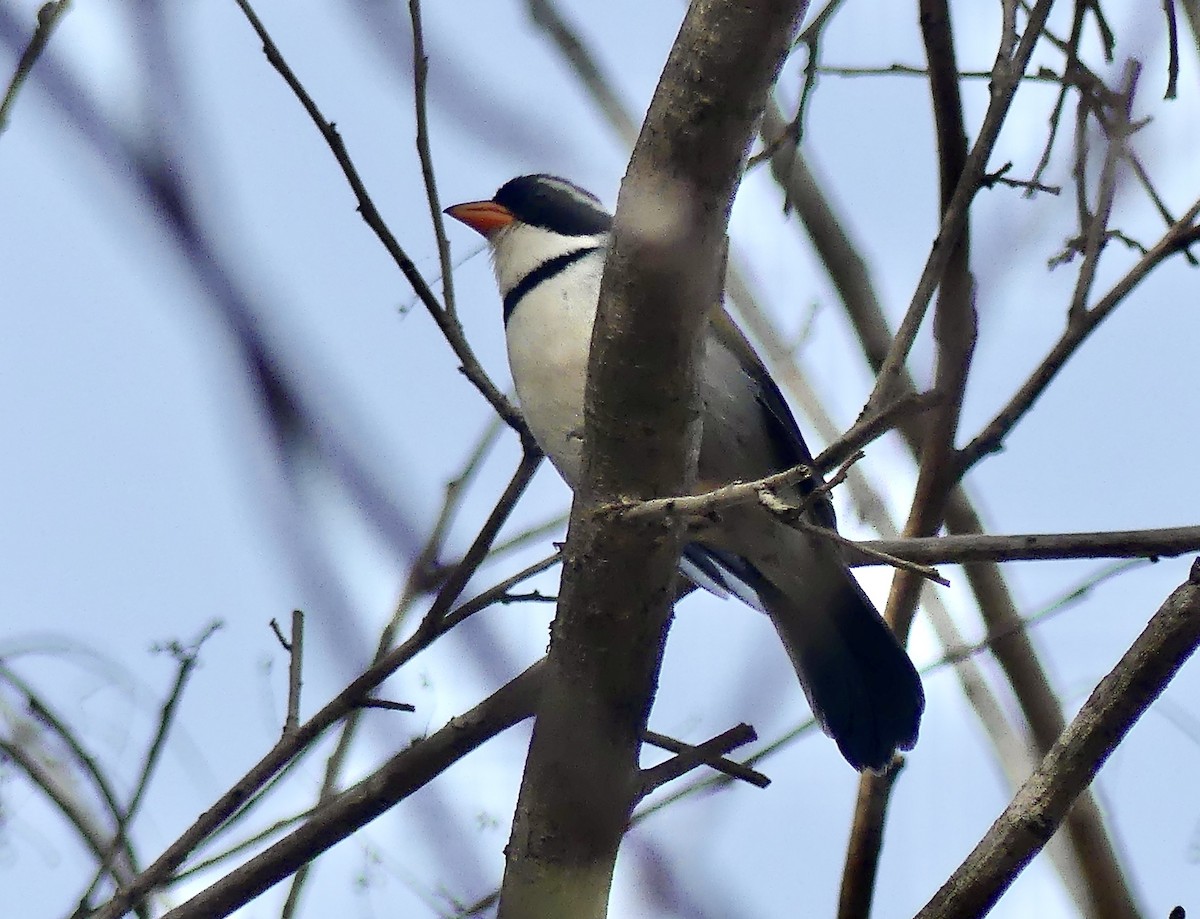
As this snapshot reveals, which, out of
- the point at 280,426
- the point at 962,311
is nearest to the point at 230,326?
the point at 280,426

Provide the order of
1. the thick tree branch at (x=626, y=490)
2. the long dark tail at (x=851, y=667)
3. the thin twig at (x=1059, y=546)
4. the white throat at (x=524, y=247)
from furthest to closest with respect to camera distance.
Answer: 1. the white throat at (x=524, y=247)
2. the long dark tail at (x=851, y=667)
3. the thin twig at (x=1059, y=546)
4. the thick tree branch at (x=626, y=490)

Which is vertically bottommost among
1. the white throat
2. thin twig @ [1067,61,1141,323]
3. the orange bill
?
thin twig @ [1067,61,1141,323]

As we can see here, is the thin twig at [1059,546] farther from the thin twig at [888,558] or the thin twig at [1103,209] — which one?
the thin twig at [1103,209]

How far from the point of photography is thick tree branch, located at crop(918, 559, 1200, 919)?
2.08 metres

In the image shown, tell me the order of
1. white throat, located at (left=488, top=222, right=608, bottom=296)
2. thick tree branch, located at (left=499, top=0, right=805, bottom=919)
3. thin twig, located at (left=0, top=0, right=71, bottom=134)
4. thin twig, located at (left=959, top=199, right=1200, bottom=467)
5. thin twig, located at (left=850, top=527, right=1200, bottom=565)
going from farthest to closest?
white throat, located at (left=488, top=222, right=608, bottom=296) → thin twig, located at (left=959, top=199, right=1200, bottom=467) → thin twig, located at (left=850, top=527, right=1200, bottom=565) → thick tree branch, located at (left=499, top=0, right=805, bottom=919) → thin twig, located at (left=0, top=0, right=71, bottom=134)

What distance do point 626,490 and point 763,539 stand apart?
4.21 feet

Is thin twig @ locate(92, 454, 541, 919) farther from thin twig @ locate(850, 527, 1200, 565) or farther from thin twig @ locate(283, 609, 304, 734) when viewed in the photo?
thin twig @ locate(850, 527, 1200, 565)

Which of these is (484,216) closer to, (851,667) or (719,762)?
(851,667)

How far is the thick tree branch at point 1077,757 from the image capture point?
208 cm

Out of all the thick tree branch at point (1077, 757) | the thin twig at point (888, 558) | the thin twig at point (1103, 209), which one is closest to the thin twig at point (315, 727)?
the thin twig at point (888, 558)

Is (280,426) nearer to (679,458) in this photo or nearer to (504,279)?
(679,458)

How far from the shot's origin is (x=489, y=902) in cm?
267

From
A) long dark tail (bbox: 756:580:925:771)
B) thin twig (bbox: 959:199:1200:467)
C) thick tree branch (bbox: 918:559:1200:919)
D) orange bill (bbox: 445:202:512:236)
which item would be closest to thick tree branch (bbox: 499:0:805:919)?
thick tree branch (bbox: 918:559:1200:919)

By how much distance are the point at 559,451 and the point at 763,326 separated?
1.98 feet
